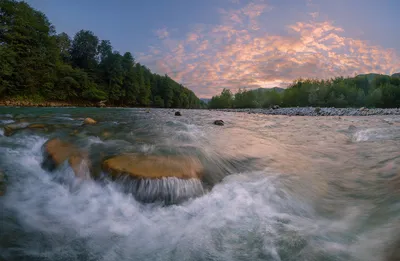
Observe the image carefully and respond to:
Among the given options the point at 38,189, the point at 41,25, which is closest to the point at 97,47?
the point at 41,25

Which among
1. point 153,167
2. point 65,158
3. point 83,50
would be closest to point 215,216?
point 153,167

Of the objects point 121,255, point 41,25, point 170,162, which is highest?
point 41,25

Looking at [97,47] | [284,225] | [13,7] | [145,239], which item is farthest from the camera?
[97,47]

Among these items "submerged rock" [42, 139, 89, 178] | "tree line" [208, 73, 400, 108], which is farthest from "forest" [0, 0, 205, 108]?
"tree line" [208, 73, 400, 108]

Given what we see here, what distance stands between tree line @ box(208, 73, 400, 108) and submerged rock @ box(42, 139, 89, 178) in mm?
65499

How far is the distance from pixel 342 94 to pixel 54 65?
69.3m

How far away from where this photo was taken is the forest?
96.0 ft

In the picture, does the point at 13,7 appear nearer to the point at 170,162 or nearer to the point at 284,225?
the point at 170,162

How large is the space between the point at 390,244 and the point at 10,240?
3764mm

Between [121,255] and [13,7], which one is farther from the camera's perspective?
[13,7]

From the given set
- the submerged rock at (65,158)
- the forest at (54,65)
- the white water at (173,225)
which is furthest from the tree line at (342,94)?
the submerged rock at (65,158)

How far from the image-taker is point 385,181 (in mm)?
3553

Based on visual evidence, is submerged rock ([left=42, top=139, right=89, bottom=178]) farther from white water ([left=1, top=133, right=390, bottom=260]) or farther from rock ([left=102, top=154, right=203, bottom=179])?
rock ([left=102, top=154, right=203, bottom=179])

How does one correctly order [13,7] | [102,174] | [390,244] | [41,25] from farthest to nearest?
[41,25]
[13,7]
[102,174]
[390,244]
